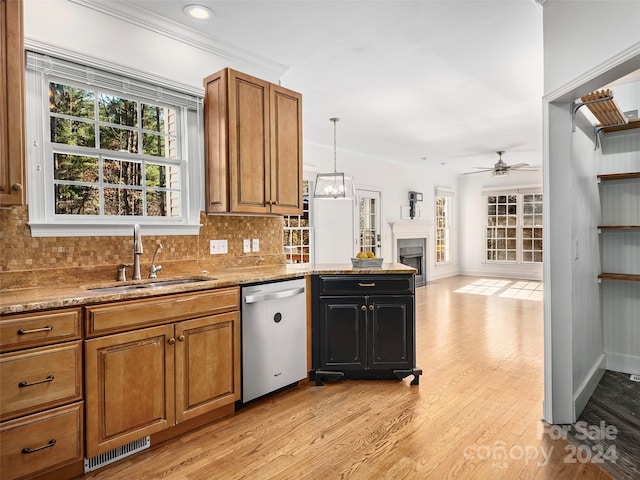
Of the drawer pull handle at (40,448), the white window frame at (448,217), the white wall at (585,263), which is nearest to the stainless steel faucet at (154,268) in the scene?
the drawer pull handle at (40,448)

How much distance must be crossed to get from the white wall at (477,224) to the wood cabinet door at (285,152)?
7.56m

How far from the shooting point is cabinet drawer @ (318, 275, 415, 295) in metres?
3.24

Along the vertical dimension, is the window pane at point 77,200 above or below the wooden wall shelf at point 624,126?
below

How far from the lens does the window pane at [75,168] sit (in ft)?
8.70

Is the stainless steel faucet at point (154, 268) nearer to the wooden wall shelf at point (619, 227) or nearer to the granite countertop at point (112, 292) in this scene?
the granite countertop at point (112, 292)

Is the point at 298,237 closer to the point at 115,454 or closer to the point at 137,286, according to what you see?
the point at 137,286

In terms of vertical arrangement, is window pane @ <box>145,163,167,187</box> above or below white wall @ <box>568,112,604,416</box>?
above

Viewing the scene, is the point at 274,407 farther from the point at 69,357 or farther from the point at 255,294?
the point at 69,357

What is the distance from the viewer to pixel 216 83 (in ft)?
10.4

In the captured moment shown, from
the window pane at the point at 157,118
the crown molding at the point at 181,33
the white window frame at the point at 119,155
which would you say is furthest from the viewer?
the window pane at the point at 157,118

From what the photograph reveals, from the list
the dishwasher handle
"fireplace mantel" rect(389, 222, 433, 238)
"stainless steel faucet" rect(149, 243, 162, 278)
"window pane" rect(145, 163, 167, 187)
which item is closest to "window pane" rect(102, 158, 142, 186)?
"window pane" rect(145, 163, 167, 187)

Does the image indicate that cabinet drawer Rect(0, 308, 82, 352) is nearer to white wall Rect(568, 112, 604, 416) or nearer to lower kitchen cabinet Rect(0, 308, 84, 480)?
lower kitchen cabinet Rect(0, 308, 84, 480)

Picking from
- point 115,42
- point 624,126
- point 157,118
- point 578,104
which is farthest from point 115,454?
point 624,126

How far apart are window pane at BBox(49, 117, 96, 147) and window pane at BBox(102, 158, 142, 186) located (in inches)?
7.1
